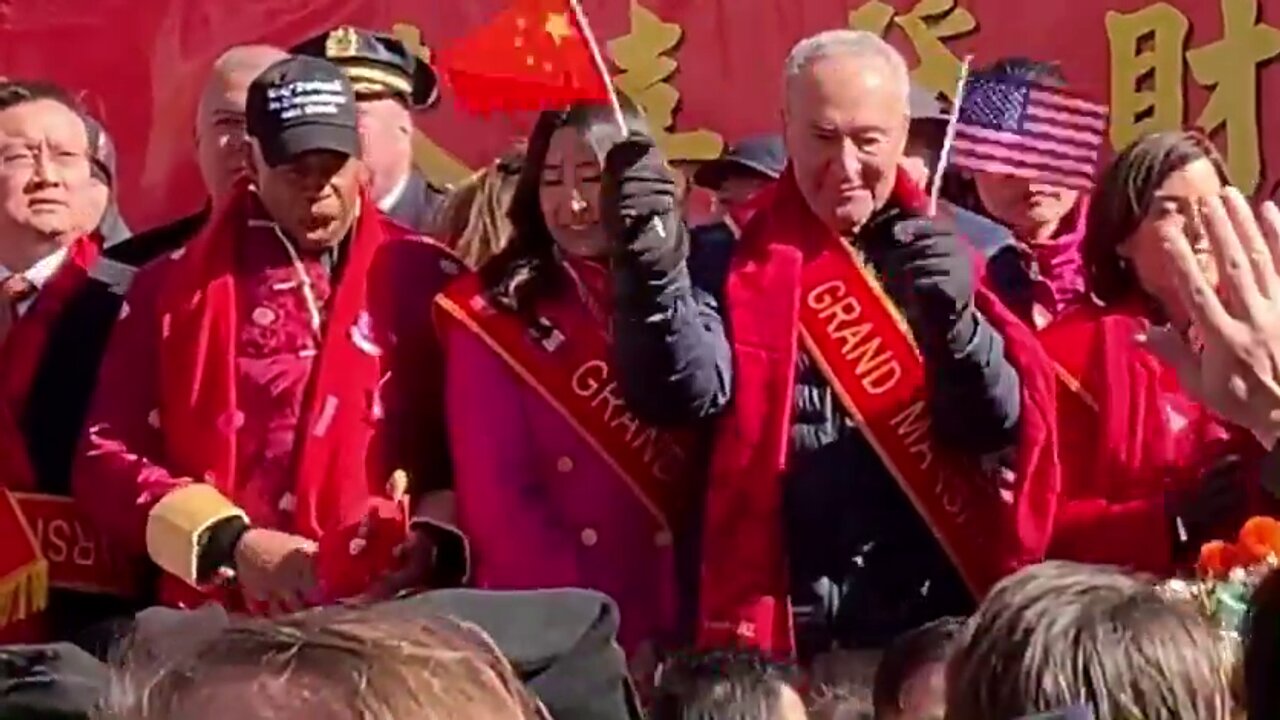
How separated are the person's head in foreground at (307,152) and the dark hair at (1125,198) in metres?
1.05

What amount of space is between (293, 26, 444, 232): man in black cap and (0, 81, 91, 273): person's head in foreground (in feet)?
1.47

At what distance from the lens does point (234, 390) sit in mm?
3438

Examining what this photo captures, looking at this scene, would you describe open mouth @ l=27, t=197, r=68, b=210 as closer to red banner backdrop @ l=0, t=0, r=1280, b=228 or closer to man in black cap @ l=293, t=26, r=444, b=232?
man in black cap @ l=293, t=26, r=444, b=232

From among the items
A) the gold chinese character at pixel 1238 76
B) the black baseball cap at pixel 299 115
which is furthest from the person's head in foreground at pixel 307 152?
the gold chinese character at pixel 1238 76

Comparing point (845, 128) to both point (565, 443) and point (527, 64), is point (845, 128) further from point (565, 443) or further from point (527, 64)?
point (565, 443)

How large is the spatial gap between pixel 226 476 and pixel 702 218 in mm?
1734

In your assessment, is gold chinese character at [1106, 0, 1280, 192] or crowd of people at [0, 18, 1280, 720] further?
gold chinese character at [1106, 0, 1280, 192]

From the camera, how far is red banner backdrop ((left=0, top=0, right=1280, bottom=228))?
17.0 feet

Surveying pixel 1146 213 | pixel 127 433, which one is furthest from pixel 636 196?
pixel 127 433

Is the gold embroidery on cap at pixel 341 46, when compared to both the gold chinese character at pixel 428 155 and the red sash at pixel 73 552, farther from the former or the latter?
the gold chinese character at pixel 428 155

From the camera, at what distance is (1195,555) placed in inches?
130

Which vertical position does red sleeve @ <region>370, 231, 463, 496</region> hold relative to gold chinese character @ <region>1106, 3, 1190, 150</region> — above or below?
below

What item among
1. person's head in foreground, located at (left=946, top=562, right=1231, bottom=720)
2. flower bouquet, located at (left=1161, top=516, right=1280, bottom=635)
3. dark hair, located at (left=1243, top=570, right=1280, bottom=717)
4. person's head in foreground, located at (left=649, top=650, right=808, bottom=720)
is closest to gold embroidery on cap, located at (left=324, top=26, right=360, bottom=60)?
person's head in foreground, located at (left=649, top=650, right=808, bottom=720)

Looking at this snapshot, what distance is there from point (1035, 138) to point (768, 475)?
0.75 meters
